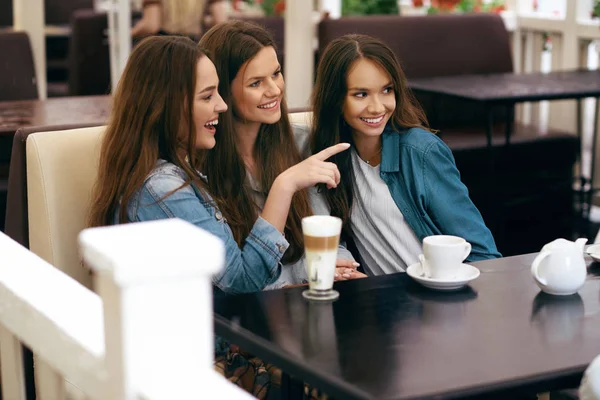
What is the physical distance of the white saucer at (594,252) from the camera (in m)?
1.95

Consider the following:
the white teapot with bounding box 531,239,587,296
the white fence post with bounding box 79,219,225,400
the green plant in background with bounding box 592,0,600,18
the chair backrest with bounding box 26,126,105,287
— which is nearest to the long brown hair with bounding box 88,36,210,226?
the chair backrest with bounding box 26,126,105,287

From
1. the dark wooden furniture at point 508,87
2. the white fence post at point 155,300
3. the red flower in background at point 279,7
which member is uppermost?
the red flower in background at point 279,7

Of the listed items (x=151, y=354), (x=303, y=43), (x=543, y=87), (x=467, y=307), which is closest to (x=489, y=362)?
(x=467, y=307)

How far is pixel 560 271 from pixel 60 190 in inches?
41.6

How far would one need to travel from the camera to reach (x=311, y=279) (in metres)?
1.71

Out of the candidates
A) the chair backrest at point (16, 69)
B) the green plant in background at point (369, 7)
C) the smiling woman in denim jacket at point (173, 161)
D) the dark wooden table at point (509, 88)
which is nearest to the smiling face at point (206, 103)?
the smiling woman in denim jacket at point (173, 161)

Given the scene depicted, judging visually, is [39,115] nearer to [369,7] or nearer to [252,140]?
[252,140]

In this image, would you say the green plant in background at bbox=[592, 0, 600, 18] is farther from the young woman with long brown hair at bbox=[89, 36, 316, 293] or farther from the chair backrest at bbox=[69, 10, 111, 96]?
the young woman with long brown hair at bbox=[89, 36, 316, 293]

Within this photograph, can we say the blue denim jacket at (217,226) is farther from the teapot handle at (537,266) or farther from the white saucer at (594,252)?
the white saucer at (594,252)

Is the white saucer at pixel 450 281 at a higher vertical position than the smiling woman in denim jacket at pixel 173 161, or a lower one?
lower

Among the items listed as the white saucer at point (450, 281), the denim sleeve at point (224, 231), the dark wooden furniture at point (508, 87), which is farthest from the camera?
the dark wooden furniture at point (508, 87)

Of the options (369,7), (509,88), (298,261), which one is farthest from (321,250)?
(369,7)

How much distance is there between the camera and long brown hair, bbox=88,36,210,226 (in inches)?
78.7

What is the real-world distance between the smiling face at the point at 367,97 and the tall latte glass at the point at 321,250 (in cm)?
60
